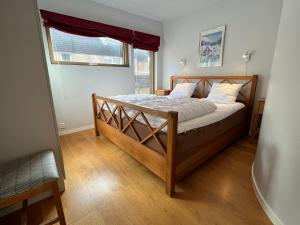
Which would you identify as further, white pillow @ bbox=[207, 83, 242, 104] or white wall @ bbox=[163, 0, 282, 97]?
white pillow @ bbox=[207, 83, 242, 104]

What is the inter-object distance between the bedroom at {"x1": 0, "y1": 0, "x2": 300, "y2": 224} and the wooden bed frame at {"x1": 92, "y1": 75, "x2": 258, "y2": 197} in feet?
0.06

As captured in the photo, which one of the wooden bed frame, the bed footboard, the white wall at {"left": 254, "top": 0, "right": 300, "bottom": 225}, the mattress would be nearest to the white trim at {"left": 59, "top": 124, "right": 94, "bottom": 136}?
the wooden bed frame

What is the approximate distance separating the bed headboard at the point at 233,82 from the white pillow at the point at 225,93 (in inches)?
7.9

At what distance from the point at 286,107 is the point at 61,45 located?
3440 millimetres

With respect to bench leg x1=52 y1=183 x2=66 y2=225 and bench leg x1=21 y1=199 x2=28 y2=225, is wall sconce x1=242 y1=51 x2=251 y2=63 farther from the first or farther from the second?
bench leg x1=21 y1=199 x2=28 y2=225

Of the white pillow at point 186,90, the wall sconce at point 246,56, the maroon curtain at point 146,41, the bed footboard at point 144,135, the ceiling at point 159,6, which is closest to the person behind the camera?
the bed footboard at point 144,135

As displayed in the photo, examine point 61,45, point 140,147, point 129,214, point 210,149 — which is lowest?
point 129,214

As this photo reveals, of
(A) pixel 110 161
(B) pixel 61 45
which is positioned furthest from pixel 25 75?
(B) pixel 61 45

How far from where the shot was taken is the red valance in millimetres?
2509

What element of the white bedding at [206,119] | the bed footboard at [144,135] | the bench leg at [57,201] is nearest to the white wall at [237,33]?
the white bedding at [206,119]

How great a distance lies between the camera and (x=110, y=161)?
2.07m

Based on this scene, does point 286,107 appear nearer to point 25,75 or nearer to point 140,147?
point 140,147

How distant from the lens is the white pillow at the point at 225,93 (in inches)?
106

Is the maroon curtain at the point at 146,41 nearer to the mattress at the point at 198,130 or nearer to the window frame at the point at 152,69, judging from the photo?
the window frame at the point at 152,69
